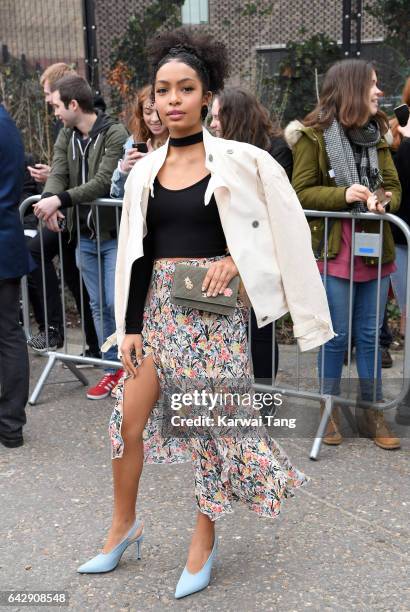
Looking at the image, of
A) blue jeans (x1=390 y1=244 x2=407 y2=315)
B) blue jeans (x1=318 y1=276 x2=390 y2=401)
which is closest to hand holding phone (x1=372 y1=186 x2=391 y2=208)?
blue jeans (x1=318 y1=276 x2=390 y2=401)

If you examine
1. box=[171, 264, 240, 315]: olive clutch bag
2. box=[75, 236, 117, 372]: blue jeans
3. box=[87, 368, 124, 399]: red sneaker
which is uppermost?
box=[171, 264, 240, 315]: olive clutch bag

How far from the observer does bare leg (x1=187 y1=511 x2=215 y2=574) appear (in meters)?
3.10

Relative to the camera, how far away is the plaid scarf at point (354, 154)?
14.0 ft

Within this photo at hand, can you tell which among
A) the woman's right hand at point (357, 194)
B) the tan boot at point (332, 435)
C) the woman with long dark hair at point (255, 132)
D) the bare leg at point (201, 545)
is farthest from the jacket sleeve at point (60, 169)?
the bare leg at point (201, 545)

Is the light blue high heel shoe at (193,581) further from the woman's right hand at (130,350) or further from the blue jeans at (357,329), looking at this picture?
the blue jeans at (357,329)

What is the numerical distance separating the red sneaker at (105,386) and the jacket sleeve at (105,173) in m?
1.14

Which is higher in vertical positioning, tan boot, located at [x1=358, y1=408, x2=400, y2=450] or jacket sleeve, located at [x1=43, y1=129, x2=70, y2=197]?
jacket sleeve, located at [x1=43, y1=129, x2=70, y2=197]

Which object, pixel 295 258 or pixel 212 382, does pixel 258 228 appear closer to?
pixel 295 258

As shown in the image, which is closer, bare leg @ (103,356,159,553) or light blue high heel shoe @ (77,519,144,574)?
bare leg @ (103,356,159,553)

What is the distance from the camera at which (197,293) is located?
9.66 feet

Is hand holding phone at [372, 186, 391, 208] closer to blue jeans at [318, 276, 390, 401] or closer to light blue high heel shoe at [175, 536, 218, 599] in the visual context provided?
blue jeans at [318, 276, 390, 401]

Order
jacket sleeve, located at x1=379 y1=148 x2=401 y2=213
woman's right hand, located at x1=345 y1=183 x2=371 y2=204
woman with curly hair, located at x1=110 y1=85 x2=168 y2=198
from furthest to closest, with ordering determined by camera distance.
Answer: woman with curly hair, located at x1=110 y1=85 x2=168 y2=198
jacket sleeve, located at x1=379 y1=148 x2=401 y2=213
woman's right hand, located at x1=345 y1=183 x2=371 y2=204

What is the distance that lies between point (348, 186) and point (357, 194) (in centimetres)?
15

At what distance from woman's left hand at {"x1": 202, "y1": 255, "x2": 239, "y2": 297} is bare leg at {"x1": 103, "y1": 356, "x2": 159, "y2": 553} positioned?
38cm
